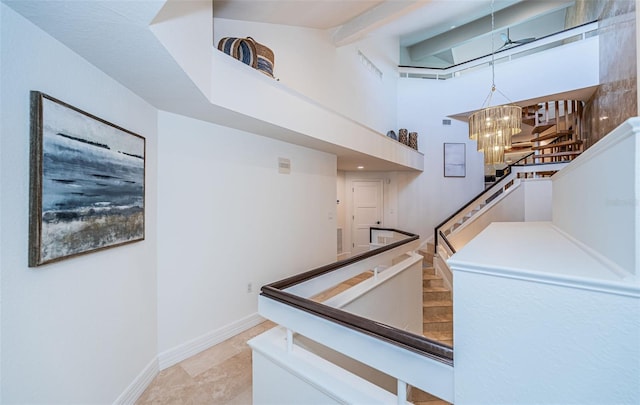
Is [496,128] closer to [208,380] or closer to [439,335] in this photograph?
[439,335]

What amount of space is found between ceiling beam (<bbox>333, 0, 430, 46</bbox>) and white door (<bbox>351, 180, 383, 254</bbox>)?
140 inches

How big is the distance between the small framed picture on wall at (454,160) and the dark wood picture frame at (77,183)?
6.96 metres

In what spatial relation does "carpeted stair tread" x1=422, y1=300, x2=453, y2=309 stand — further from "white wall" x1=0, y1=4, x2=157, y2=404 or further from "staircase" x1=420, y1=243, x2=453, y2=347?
"white wall" x1=0, y1=4, x2=157, y2=404

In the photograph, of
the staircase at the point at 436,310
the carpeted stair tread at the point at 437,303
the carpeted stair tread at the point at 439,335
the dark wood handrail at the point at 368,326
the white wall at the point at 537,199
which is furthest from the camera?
the white wall at the point at 537,199

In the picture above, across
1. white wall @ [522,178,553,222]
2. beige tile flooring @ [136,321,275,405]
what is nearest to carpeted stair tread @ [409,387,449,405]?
beige tile flooring @ [136,321,275,405]

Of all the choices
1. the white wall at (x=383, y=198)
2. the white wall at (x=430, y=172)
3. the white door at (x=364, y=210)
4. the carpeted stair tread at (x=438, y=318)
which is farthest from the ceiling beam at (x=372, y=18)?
the carpeted stair tread at (x=438, y=318)

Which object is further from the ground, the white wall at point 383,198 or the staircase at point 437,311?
the white wall at point 383,198

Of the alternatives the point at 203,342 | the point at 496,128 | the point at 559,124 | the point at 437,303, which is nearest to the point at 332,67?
the point at 496,128

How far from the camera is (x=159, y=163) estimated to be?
7.42 feet

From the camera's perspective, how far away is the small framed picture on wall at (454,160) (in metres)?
6.95

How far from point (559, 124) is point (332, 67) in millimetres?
5667

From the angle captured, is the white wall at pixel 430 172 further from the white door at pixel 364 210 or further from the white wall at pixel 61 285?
the white wall at pixel 61 285

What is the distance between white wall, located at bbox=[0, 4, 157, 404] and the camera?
1101mm

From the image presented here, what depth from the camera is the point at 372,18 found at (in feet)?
13.0
